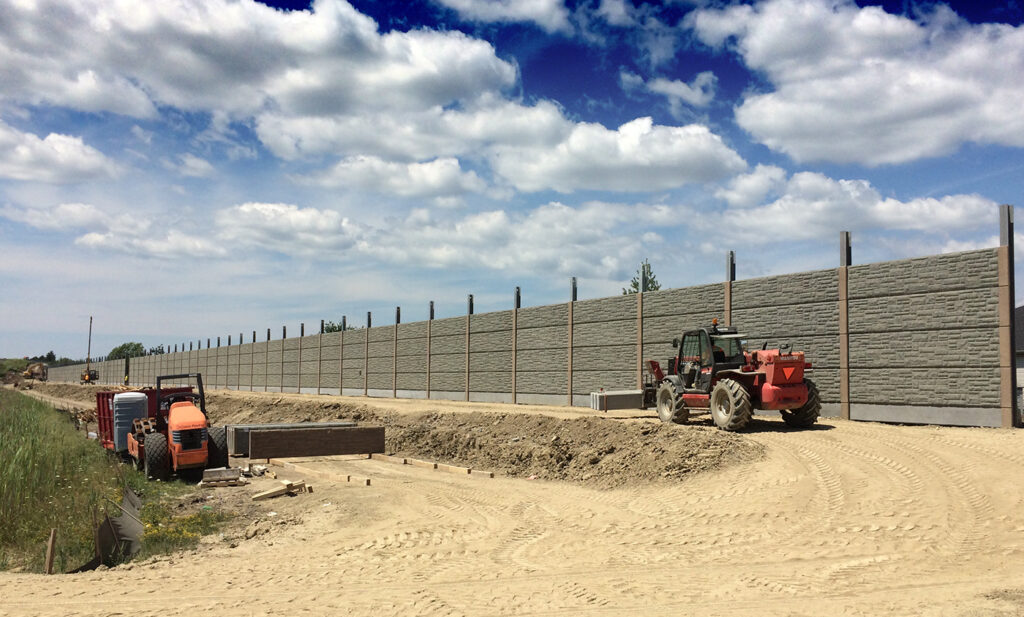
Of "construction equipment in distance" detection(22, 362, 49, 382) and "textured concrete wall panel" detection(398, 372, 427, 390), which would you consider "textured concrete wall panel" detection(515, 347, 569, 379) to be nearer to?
"textured concrete wall panel" detection(398, 372, 427, 390)

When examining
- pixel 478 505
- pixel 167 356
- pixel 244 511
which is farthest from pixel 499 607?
pixel 167 356

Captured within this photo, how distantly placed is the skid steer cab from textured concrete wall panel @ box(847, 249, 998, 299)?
1539cm

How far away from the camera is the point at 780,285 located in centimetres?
1928

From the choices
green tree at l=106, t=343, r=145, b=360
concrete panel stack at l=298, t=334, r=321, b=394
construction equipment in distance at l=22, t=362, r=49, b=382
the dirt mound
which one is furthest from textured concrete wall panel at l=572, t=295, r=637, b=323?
green tree at l=106, t=343, r=145, b=360

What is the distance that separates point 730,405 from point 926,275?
18.7ft

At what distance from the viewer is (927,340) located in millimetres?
16281

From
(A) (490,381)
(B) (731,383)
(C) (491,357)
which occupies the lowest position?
(A) (490,381)

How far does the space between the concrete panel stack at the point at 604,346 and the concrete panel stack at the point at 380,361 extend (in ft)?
52.4

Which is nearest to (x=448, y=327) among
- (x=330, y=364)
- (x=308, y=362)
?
(x=330, y=364)

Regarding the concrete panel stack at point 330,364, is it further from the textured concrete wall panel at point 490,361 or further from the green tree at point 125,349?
the green tree at point 125,349

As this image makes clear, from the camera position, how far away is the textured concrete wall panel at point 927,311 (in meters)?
15.3

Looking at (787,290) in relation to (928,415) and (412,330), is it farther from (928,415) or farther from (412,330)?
(412,330)

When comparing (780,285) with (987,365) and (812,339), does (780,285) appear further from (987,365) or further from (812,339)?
(987,365)

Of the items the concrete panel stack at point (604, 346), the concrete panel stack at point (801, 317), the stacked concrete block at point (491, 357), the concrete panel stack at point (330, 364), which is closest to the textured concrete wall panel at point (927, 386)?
the concrete panel stack at point (801, 317)
